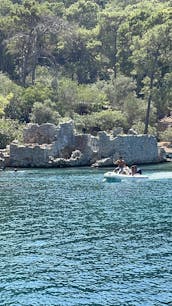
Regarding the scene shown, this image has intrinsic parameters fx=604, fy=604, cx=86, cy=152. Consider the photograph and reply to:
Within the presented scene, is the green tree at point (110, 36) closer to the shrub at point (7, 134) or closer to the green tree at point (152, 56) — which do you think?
the green tree at point (152, 56)

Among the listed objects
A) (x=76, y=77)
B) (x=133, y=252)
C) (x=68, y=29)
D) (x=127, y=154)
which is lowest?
(x=133, y=252)

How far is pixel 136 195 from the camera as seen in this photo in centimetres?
4241

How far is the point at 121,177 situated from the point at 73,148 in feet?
50.4

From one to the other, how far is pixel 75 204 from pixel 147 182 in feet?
44.8

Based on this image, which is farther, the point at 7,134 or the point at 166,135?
the point at 166,135

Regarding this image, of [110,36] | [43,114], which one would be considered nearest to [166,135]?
[43,114]

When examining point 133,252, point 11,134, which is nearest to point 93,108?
point 11,134

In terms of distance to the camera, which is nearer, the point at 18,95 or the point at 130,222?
the point at 130,222

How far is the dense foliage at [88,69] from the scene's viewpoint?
254ft

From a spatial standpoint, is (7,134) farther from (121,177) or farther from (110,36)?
(110,36)

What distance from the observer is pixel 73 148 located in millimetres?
65812

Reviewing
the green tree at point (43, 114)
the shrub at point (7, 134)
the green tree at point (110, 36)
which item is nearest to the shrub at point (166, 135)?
the green tree at point (43, 114)

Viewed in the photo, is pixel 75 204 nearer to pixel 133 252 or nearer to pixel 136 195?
pixel 136 195

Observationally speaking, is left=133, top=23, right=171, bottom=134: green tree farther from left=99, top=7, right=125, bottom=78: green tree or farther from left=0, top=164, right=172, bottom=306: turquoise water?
left=0, top=164, right=172, bottom=306: turquoise water
